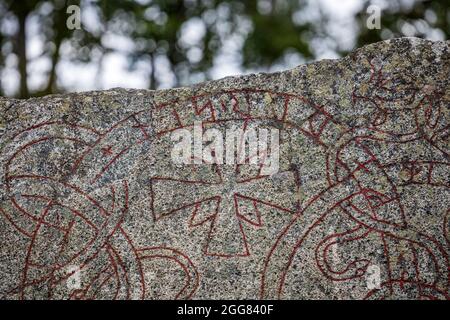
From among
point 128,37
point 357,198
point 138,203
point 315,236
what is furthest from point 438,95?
point 128,37

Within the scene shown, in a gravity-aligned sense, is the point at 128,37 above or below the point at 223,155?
above

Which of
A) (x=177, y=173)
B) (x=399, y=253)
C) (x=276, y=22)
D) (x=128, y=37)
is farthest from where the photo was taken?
(x=276, y=22)

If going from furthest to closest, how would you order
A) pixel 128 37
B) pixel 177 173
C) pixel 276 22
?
pixel 276 22 < pixel 128 37 < pixel 177 173

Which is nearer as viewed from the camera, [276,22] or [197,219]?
[197,219]

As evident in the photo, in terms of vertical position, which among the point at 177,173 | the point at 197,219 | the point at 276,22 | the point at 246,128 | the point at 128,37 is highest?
the point at 276,22

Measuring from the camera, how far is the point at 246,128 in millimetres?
3104

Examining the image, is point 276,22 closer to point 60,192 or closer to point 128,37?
point 128,37

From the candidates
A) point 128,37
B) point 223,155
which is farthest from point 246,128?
point 128,37

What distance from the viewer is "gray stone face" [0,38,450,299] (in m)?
2.90

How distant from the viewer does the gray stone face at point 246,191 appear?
290 cm

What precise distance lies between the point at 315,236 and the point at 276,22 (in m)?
7.54

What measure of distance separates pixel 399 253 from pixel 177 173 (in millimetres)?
1202

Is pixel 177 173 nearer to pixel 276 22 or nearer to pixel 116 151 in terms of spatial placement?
pixel 116 151

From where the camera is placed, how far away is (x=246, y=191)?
9.91 ft
